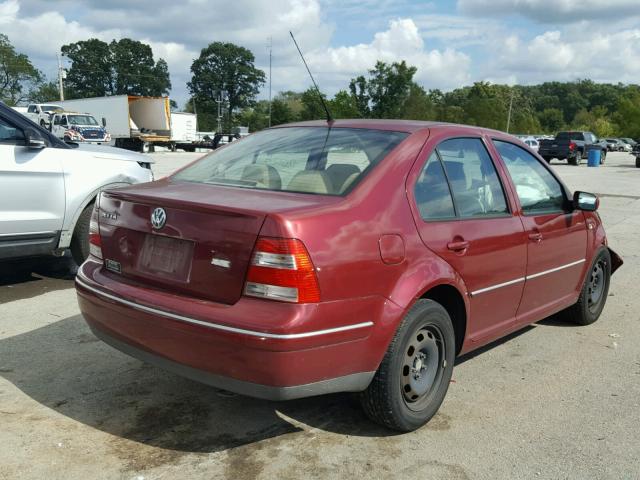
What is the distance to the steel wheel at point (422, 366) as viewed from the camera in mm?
3282

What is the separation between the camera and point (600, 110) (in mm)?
107812

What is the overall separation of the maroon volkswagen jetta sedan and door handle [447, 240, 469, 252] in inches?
0.4

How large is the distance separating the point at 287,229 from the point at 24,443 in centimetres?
172

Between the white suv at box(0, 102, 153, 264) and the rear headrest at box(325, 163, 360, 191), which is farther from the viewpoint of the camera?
the white suv at box(0, 102, 153, 264)

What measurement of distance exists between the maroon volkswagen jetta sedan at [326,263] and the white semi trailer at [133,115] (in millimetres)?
39195

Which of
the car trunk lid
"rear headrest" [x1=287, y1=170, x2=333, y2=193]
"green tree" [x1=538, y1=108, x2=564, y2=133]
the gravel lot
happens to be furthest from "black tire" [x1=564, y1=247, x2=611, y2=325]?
"green tree" [x1=538, y1=108, x2=564, y2=133]

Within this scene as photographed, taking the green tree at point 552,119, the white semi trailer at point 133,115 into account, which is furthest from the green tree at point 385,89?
the green tree at point 552,119

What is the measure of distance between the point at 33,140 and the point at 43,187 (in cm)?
44

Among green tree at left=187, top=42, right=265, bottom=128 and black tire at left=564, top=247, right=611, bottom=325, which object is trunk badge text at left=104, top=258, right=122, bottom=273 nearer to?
black tire at left=564, top=247, right=611, bottom=325

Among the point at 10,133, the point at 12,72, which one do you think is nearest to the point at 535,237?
the point at 10,133

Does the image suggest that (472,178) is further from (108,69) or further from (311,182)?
(108,69)

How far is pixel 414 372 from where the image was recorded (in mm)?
3342

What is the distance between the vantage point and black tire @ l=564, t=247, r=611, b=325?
5164 mm

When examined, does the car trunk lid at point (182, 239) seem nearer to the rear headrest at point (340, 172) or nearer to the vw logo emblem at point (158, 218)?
the vw logo emblem at point (158, 218)
